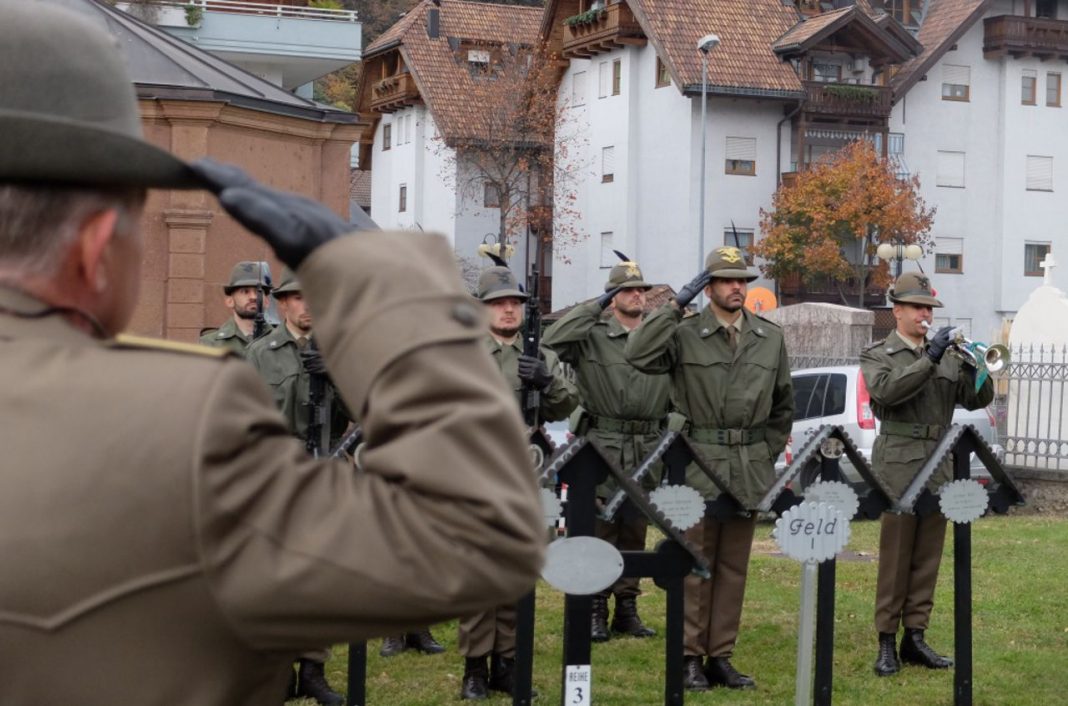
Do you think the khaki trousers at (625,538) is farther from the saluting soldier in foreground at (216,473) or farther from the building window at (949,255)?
the building window at (949,255)

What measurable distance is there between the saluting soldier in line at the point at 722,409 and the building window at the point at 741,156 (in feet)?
124

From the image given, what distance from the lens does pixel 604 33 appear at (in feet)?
158

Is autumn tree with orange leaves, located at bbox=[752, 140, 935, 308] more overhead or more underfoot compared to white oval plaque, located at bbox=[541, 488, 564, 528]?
more overhead

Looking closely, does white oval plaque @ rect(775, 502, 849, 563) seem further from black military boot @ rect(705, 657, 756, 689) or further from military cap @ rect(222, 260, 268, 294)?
military cap @ rect(222, 260, 268, 294)

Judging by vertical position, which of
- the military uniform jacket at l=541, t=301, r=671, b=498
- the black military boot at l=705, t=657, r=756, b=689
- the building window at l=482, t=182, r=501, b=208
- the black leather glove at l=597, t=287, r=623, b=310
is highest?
the building window at l=482, t=182, r=501, b=208

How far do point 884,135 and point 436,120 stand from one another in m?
14.5

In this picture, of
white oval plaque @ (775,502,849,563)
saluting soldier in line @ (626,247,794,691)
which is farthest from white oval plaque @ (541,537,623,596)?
saluting soldier in line @ (626,247,794,691)

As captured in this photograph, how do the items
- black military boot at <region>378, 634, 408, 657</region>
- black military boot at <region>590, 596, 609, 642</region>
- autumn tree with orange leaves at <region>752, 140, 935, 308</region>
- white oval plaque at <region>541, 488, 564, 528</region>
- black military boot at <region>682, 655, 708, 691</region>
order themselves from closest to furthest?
white oval plaque at <region>541, 488, 564, 528</region>, black military boot at <region>682, 655, 708, 691</region>, black military boot at <region>378, 634, 408, 657</region>, black military boot at <region>590, 596, 609, 642</region>, autumn tree with orange leaves at <region>752, 140, 935, 308</region>

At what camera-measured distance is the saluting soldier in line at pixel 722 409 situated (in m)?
8.75

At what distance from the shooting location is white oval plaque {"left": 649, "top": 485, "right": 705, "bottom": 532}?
746cm

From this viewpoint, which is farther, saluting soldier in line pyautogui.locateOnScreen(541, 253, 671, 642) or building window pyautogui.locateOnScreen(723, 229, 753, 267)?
building window pyautogui.locateOnScreen(723, 229, 753, 267)

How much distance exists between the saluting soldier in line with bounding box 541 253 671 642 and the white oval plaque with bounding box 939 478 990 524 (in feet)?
7.97

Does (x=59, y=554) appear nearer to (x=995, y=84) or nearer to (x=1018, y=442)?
(x=1018, y=442)

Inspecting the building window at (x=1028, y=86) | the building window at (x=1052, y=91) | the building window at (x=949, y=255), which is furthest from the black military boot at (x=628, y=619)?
the building window at (x=1052, y=91)
